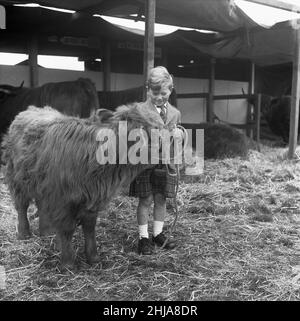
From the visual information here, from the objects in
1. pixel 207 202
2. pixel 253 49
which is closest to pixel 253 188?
pixel 207 202

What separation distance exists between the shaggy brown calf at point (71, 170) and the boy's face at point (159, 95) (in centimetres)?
48

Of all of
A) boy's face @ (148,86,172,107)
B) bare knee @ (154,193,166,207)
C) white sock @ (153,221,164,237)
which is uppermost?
boy's face @ (148,86,172,107)

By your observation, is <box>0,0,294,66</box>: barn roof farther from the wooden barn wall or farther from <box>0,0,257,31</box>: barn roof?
the wooden barn wall

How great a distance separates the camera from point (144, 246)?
10.2ft

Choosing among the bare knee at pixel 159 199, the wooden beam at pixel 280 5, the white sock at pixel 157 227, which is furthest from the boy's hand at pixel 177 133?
the wooden beam at pixel 280 5

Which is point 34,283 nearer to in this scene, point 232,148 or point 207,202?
point 207,202

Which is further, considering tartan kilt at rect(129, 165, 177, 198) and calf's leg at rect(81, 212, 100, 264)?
tartan kilt at rect(129, 165, 177, 198)

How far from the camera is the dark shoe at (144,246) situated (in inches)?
121

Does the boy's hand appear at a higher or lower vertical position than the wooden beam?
lower

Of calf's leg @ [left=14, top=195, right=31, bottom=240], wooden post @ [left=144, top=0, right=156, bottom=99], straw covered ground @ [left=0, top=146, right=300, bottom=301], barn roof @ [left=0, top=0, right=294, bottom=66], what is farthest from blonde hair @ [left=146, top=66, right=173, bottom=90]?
barn roof @ [left=0, top=0, right=294, bottom=66]

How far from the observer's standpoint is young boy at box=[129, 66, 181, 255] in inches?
119

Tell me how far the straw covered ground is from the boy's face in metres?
1.12

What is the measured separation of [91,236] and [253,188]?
2.72m

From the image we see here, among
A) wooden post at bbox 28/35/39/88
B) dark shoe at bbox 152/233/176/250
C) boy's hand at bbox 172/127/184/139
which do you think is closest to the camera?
boy's hand at bbox 172/127/184/139
